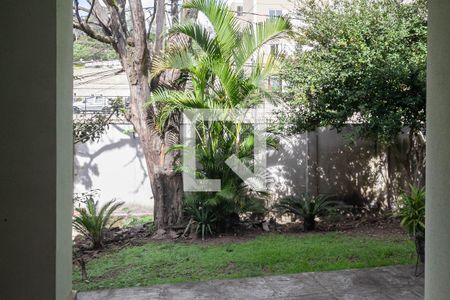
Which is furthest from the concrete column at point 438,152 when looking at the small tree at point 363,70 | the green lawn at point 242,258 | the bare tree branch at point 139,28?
the bare tree branch at point 139,28

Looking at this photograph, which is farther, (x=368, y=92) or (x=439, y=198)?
(x=368, y=92)

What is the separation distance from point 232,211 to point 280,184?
3.42 feet

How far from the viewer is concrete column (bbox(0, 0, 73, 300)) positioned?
973mm

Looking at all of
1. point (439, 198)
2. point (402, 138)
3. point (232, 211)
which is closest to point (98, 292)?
point (232, 211)

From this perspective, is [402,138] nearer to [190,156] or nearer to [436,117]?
[190,156]

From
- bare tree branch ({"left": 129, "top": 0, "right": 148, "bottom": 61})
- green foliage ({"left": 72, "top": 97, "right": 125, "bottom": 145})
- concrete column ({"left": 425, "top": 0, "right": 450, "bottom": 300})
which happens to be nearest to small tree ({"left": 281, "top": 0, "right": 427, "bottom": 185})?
bare tree branch ({"left": 129, "top": 0, "right": 148, "bottom": 61})

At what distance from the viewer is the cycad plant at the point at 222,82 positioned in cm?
469

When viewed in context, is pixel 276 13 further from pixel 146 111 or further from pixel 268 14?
pixel 146 111

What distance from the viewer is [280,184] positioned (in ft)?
18.3

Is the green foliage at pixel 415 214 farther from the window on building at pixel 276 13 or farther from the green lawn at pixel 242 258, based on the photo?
the window on building at pixel 276 13

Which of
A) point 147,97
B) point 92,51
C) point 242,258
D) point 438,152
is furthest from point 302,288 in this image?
point 92,51

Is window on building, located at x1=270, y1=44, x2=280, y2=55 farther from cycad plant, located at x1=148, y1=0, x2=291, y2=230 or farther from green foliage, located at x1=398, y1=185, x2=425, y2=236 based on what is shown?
green foliage, located at x1=398, y1=185, x2=425, y2=236

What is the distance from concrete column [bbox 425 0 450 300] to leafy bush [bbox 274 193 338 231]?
144 inches

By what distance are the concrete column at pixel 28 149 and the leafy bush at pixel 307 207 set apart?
4.53 m
